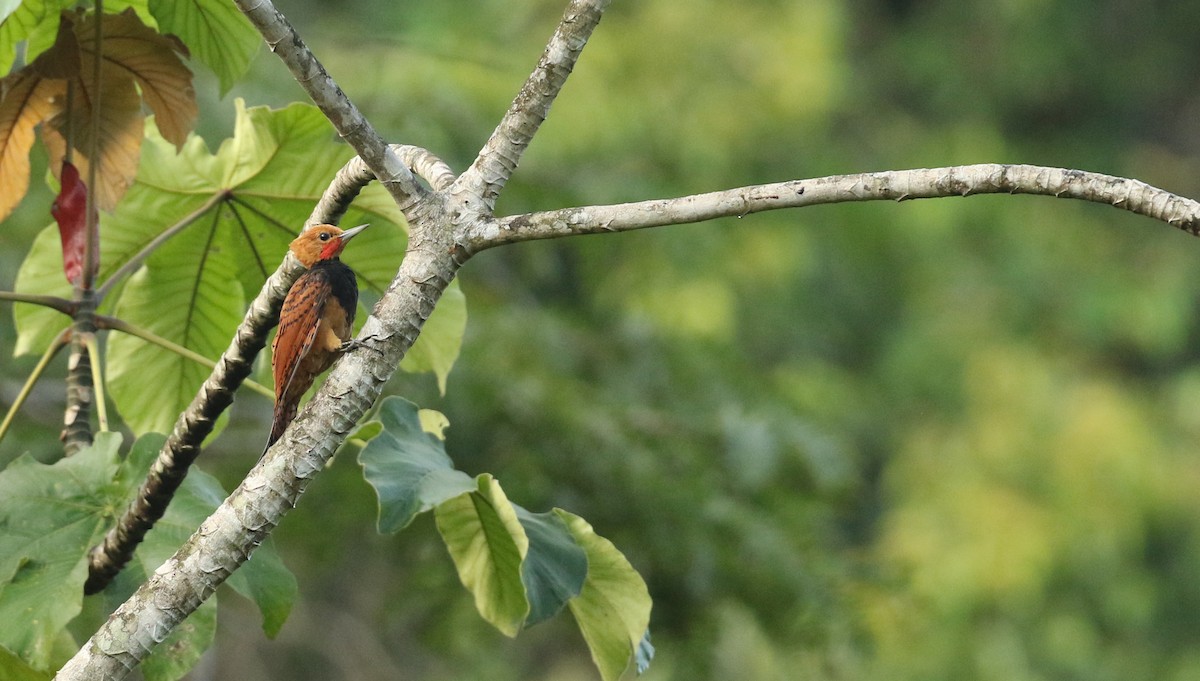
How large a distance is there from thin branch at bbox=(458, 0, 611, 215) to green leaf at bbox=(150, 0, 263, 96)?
1.98 ft

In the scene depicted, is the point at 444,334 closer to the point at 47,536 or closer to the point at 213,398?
the point at 213,398

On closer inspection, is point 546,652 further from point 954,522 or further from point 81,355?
point 81,355

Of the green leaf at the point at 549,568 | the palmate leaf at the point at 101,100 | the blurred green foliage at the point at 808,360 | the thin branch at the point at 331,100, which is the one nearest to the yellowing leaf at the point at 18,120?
the palmate leaf at the point at 101,100

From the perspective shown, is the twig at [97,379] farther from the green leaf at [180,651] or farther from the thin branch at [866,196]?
the thin branch at [866,196]

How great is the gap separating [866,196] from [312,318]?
779 mm

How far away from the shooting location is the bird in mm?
1701

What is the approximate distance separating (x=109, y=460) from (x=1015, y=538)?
1088 centimetres

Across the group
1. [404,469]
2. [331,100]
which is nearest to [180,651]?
[404,469]

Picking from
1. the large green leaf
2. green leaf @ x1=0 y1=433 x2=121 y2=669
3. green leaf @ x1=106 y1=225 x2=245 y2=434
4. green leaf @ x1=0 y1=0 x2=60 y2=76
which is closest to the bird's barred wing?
the large green leaf

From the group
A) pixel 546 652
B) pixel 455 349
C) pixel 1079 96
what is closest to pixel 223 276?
pixel 455 349

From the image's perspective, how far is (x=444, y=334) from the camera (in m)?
2.04

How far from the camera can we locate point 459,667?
6.42 meters

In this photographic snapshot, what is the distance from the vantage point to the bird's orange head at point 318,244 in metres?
1.71

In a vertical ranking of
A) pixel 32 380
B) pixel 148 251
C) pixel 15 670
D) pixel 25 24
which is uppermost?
pixel 25 24
